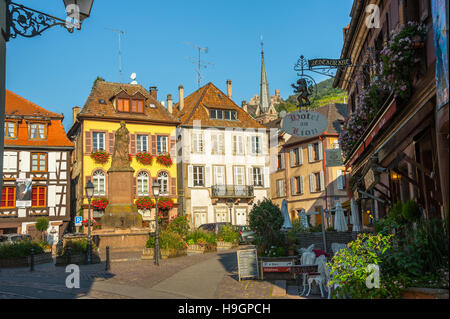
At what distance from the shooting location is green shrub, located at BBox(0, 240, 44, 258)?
21.2 m

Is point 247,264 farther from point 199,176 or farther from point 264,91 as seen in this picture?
point 264,91

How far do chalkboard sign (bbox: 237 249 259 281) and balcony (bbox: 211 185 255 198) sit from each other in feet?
97.7

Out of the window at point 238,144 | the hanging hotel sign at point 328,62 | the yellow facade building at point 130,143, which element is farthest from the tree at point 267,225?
the window at point 238,144

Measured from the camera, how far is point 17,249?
21.5 m

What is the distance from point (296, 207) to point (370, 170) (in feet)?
115

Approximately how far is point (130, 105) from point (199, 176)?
840 cm

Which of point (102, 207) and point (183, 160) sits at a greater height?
point (183, 160)

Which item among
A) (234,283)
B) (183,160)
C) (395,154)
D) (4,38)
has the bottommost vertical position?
(234,283)

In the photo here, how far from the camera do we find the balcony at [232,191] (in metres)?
43.1

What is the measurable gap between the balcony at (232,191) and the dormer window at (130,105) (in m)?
9.19

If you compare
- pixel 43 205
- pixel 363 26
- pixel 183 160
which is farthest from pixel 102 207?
pixel 363 26

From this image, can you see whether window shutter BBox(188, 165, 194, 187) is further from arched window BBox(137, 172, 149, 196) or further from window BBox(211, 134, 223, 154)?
arched window BBox(137, 172, 149, 196)

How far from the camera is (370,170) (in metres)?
12.0
